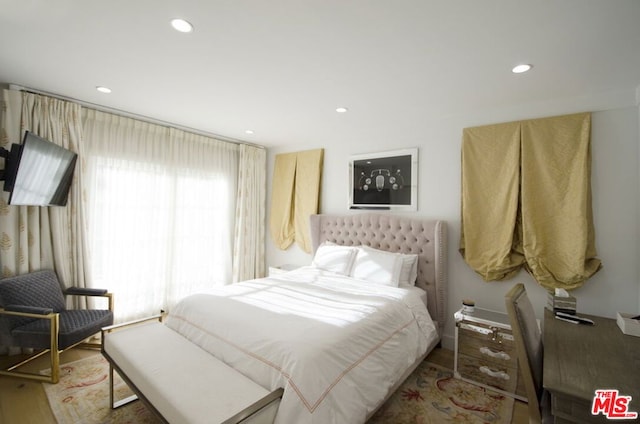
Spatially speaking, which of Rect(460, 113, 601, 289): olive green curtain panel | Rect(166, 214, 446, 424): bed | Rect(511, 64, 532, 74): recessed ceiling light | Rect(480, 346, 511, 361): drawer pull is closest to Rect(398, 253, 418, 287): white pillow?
Rect(166, 214, 446, 424): bed

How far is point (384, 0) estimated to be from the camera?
1.44 meters

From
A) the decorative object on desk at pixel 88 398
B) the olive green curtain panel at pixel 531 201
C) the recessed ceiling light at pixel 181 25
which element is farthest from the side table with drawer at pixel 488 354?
the recessed ceiling light at pixel 181 25

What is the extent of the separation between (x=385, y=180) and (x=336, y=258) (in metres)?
1.20

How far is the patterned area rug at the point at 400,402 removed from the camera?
1.95 metres

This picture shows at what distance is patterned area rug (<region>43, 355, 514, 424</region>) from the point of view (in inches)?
76.7

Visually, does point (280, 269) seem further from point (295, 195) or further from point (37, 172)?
point (37, 172)

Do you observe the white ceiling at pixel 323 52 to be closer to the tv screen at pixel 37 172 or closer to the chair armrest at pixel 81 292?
the tv screen at pixel 37 172

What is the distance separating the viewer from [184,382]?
5.08 ft

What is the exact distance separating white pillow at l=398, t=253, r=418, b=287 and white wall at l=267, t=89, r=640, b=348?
418 mm

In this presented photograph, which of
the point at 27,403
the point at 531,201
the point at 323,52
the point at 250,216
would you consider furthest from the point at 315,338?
the point at 250,216

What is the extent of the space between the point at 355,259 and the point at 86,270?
9.91ft

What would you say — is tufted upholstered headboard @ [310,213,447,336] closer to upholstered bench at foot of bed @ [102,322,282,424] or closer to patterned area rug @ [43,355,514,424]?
Answer: patterned area rug @ [43,355,514,424]

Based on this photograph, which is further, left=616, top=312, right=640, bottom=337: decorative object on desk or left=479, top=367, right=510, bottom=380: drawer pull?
left=479, top=367, right=510, bottom=380: drawer pull

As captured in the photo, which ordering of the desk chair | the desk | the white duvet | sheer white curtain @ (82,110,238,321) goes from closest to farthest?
the desk < the desk chair < the white duvet < sheer white curtain @ (82,110,238,321)
